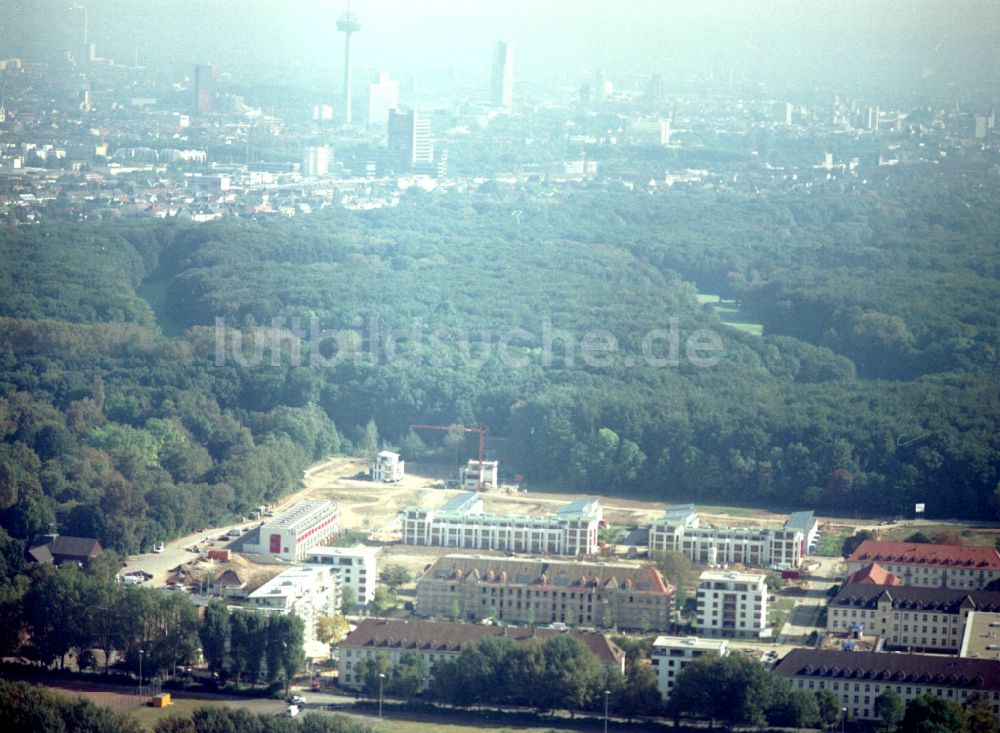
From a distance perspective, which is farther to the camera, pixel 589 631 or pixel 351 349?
pixel 351 349

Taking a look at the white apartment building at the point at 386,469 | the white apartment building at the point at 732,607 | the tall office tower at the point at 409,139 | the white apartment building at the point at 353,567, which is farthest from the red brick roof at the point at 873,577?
the tall office tower at the point at 409,139

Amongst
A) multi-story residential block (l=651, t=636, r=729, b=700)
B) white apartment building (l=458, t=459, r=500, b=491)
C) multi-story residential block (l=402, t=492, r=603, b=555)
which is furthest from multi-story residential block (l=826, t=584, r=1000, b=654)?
white apartment building (l=458, t=459, r=500, b=491)

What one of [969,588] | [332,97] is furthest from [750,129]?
[969,588]

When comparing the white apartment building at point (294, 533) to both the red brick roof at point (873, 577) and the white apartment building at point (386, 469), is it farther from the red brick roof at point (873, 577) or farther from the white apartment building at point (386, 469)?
the red brick roof at point (873, 577)

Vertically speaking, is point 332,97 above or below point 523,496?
above

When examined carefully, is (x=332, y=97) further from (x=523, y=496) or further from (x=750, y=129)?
(x=523, y=496)

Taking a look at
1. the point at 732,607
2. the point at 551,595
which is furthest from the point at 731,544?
the point at 551,595
